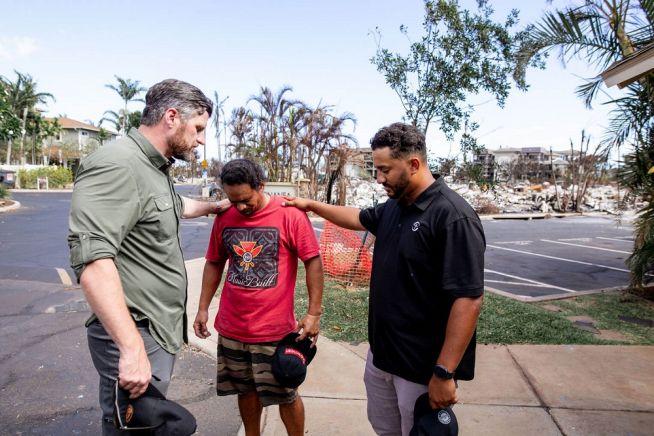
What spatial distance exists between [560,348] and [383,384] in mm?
3009

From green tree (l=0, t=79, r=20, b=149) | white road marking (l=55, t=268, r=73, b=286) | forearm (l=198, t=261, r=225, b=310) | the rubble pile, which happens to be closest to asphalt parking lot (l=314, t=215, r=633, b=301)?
forearm (l=198, t=261, r=225, b=310)

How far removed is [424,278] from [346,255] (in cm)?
542

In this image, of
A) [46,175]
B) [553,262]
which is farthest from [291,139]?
[46,175]

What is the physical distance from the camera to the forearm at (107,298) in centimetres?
164

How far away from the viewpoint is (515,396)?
355cm

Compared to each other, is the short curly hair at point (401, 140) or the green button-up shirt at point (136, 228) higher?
the short curly hair at point (401, 140)

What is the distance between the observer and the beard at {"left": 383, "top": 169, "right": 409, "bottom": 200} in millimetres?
2195

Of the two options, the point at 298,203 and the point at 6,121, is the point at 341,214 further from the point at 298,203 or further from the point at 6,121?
the point at 6,121

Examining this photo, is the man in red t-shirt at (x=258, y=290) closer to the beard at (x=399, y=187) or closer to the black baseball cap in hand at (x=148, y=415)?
the beard at (x=399, y=187)

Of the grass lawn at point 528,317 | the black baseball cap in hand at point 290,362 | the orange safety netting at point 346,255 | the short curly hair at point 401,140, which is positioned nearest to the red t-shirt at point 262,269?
the black baseball cap in hand at point 290,362

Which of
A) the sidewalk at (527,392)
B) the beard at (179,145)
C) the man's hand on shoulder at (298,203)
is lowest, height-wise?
the sidewalk at (527,392)

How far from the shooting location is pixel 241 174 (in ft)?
8.57

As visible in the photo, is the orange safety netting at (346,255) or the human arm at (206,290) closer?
the human arm at (206,290)

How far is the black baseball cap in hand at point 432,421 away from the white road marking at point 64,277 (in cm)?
675
